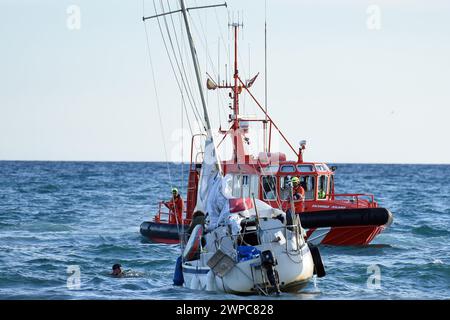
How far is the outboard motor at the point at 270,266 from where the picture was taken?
69.3 feet

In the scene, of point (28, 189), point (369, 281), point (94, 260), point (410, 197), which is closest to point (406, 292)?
point (369, 281)

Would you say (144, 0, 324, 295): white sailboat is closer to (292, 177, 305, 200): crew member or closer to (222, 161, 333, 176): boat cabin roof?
(292, 177, 305, 200): crew member

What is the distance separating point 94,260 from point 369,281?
917cm

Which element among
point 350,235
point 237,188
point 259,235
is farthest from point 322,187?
point 259,235

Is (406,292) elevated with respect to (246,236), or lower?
lower

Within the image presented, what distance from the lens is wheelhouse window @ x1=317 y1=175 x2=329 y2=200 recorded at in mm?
33438

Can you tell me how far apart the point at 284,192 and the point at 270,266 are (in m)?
11.7

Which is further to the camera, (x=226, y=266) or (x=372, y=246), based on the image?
(x=372, y=246)

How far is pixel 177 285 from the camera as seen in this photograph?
2403 cm

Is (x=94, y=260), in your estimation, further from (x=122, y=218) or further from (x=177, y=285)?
(x=122, y=218)

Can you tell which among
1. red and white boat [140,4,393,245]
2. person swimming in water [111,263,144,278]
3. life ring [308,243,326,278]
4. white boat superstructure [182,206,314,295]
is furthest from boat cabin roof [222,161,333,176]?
white boat superstructure [182,206,314,295]

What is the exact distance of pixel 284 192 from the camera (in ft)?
107

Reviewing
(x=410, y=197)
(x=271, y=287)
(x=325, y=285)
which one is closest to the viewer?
(x=271, y=287)

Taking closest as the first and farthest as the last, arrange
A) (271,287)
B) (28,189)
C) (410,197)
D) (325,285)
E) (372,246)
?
(271,287)
(325,285)
(372,246)
(410,197)
(28,189)
